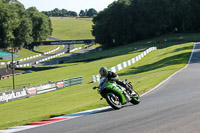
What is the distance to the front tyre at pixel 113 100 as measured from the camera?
463 inches

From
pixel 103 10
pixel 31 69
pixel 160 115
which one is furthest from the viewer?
pixel 103 10

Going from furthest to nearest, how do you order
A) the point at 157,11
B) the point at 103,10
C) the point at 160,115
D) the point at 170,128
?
the point at 103,10 < the point at 157,11 < the point at 160,115 < the point at 170,128

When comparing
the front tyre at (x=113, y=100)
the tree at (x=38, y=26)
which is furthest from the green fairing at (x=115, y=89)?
the tree at (x=38, y=26)

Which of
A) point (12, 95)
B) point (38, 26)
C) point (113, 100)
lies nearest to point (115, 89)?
point (113, 100)

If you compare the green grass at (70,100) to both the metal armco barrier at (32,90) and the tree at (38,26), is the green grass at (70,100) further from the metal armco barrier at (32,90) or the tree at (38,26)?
the tree at (38,26)

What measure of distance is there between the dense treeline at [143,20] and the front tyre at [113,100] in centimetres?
8237

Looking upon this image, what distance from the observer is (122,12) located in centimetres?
10325

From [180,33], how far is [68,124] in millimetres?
91322

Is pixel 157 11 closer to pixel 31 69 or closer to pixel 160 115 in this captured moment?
pixel 31 69

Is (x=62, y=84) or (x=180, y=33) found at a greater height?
(x=180, y=33)

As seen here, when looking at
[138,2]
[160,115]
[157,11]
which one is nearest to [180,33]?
[157,11]

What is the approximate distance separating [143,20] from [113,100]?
90929 mm

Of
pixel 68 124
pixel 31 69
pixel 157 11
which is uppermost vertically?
pixel 157 11

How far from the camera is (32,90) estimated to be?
112ft
